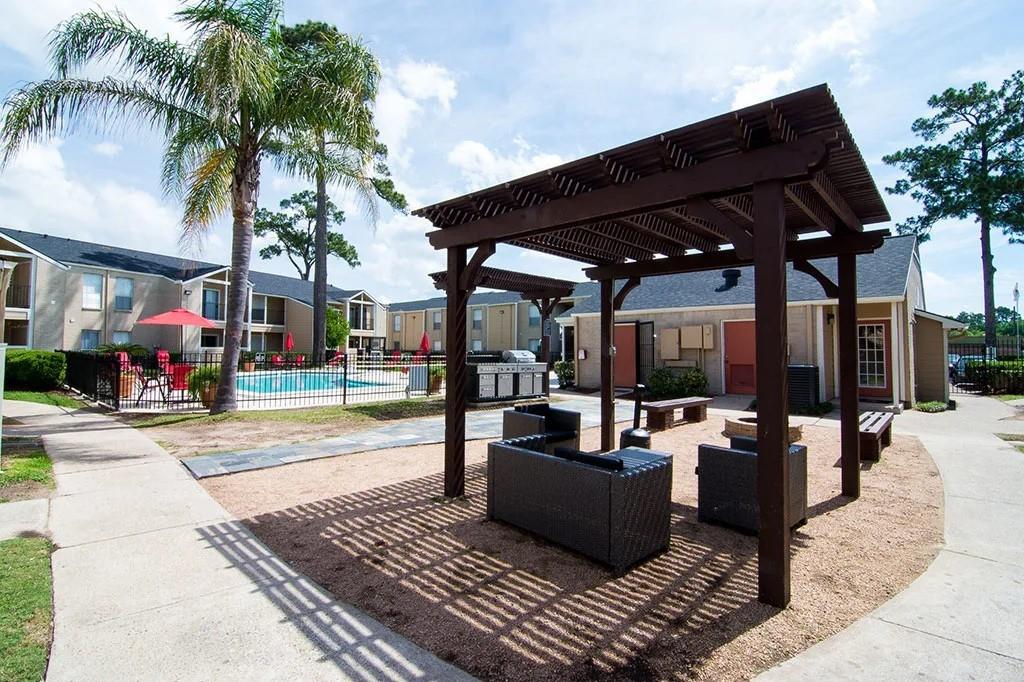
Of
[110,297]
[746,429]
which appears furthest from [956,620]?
[110,297]

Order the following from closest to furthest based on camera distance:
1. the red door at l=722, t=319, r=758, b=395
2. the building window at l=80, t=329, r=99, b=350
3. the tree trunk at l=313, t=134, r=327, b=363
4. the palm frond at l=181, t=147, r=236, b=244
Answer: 1. the palm frond at l=181, t=147, r=236, b=244
2. the red door at l=722, t=319, r=758, b=395
3. the tree trunk at l=313, t=134, r=327, b=363
4. the building window at l=80, t=329, r=99, b=350

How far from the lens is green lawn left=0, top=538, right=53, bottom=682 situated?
2.33 m

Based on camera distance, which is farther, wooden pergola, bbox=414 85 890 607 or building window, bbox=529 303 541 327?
building window, bbox=529 303 541 327

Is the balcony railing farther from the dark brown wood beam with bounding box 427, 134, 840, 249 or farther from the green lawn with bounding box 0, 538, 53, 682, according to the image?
the dark brown wood beam with bounding box 427, 134, 840, 249

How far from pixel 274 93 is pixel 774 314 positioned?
10.6 m

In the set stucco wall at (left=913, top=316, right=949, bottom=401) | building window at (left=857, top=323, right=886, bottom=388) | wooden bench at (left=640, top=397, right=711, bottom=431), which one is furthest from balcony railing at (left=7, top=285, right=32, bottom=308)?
stucco wall at (left=913, top=316, right=949, bottom=401)

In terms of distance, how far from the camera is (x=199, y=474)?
5957 millimetres

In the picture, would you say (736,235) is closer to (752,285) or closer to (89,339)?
(752,285)

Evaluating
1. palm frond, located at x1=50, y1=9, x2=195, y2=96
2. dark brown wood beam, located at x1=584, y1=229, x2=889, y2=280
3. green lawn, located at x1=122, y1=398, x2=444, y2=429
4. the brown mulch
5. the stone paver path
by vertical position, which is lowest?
the brown mulch

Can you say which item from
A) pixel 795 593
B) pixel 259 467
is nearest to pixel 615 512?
pixel 795 593

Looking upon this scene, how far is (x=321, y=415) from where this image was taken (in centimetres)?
1072

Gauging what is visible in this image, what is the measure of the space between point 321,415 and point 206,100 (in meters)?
6.24

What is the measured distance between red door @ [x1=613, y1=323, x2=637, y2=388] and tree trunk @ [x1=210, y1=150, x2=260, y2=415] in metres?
10.9

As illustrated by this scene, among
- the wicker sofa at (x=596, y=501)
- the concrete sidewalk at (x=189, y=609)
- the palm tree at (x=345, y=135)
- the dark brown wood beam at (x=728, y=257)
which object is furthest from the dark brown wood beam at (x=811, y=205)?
the palm tree at (x=345, y=135)
